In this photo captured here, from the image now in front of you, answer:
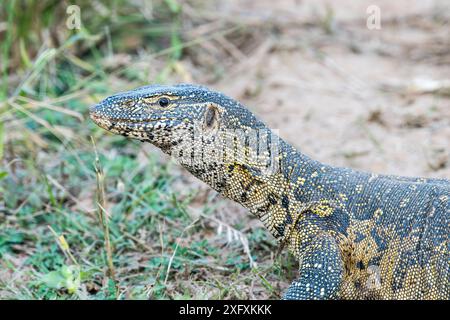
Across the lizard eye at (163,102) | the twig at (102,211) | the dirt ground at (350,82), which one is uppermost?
the dirt ground at (350,82)

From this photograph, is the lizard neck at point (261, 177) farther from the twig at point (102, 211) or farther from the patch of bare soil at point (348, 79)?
the patch of bare soil at point (348, 79)

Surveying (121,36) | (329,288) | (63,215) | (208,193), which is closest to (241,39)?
(121,36)

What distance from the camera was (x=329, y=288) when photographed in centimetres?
438

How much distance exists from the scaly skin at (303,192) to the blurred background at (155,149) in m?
0.59

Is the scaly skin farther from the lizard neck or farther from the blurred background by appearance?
the blurred background

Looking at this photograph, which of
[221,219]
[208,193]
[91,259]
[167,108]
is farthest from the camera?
[208,193]

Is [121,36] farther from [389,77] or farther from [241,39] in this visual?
[389,77]

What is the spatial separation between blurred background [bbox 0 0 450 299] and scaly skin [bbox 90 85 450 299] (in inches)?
23.1

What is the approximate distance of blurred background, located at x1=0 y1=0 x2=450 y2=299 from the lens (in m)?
5.41

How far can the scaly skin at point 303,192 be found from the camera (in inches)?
177

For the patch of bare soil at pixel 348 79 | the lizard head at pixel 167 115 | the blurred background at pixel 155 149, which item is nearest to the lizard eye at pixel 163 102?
the lizard head at pixel 167 115

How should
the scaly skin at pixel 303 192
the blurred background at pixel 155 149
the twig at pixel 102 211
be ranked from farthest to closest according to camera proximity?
1. the blurred background at pixel 155 149
2. the twig at pixel 102 211
3. the scaly skin at pixel 303 192
